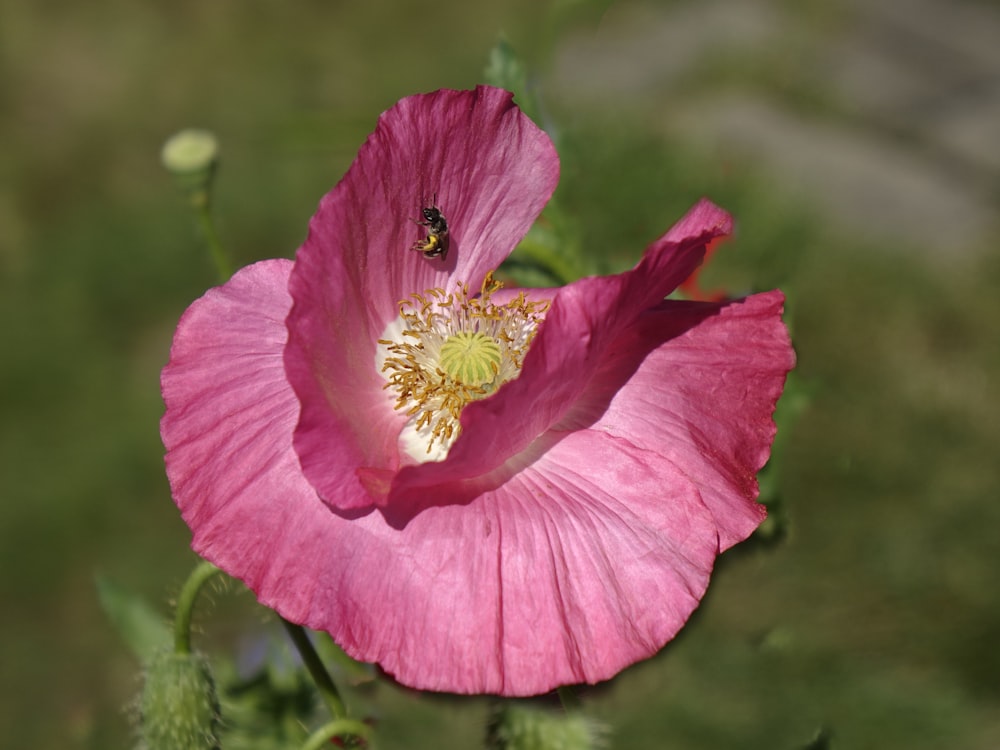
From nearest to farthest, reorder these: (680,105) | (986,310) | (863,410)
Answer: (863,410)
(986,310)
(680,105)

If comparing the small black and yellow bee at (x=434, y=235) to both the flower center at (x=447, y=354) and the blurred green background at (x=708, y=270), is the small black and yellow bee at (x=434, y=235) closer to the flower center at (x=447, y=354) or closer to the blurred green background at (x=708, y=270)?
the flower center at (x=447, y=354)

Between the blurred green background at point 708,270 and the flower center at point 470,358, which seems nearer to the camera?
the flower center at point 470,358

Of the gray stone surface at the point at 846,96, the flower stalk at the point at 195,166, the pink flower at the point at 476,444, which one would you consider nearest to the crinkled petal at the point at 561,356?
the pink flower at the point at 476,444

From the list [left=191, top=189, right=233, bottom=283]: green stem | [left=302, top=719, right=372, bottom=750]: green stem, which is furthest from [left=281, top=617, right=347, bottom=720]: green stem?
[left=191, top=189, right=233, bottom=283]: green stem

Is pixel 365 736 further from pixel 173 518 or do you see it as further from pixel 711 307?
pixel 173 518

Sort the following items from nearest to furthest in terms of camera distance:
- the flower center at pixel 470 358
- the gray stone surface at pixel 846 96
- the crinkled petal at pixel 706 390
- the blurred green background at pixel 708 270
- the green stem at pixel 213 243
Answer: the crinkled petal at pixel 706 390 → the flower center at pixel 470 358 → the green stem at pixel 213 243 → the blurred green background at pixel 708 270 → the gray stone surface at pixel 846 96

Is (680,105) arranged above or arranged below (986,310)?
above

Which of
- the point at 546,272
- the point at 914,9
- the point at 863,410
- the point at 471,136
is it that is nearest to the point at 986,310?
the point at 863,410

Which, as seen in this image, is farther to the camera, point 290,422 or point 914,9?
point 914,9
